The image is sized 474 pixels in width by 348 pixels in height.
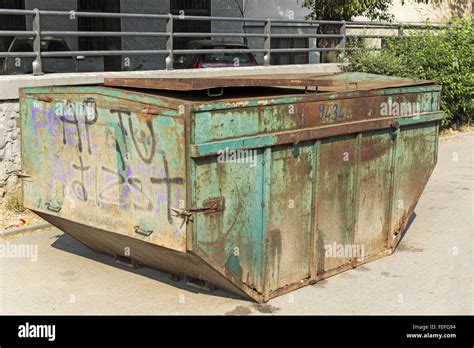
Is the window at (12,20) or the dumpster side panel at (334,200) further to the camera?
the window at (12,20)

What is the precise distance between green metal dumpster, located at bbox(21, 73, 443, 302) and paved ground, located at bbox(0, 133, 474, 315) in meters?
0.19

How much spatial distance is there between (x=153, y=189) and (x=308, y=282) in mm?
1963

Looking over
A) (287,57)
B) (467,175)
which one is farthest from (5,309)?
(287,57)

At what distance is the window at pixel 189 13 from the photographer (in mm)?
22016

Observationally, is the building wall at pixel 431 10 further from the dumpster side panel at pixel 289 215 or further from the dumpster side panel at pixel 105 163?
the dumpster side panel at pixel 105 163

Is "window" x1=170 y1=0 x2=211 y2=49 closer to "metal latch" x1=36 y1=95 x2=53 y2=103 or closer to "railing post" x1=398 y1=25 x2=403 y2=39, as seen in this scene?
"railing post" x1=398 y1=25 x2=403 y2=39

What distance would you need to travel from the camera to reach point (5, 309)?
6.57 metres

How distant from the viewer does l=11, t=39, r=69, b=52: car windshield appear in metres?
15.2

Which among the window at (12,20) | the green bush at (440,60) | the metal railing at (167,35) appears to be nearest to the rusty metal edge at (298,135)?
the metal railing at (167,35)

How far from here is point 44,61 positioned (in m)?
13.9

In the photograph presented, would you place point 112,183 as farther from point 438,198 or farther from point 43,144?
point 438,198

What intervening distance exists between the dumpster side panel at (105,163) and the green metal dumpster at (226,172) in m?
0.01

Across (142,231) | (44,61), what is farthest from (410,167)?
(44,61)
